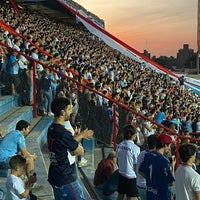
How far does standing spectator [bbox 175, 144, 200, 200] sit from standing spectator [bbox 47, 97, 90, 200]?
1009mm

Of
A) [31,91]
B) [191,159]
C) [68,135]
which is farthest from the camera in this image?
Answer: [31,91]

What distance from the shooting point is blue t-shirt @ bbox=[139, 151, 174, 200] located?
484cm

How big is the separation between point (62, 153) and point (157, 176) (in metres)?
1.42

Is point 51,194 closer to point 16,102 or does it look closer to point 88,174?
point 88,174

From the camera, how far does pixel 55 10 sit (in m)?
40.4

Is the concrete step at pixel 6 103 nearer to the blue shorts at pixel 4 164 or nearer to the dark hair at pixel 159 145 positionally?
the blue shorts at pixel 4 164

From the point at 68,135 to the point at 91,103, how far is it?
4.55 metres

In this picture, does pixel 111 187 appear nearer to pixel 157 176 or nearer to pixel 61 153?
pixel 157 176

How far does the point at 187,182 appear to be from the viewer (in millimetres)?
4141

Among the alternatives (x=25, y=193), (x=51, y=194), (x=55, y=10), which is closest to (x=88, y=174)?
(x=51, y=194)

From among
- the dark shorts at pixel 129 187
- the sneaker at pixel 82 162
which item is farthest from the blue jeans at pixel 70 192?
the sneaker at pixel 82 162

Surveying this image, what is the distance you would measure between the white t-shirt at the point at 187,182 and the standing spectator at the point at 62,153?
1.00m

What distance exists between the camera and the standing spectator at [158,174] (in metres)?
4.84

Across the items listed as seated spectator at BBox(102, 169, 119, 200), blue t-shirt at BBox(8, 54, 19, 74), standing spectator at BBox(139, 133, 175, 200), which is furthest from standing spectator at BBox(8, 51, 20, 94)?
standing spectator at BBox(139, 133, 175, 200)
